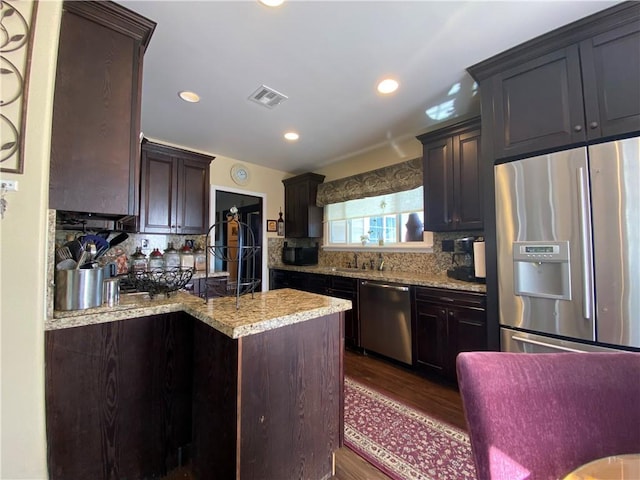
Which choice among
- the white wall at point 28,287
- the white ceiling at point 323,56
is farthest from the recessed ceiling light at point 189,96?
the white wall at point 28,287

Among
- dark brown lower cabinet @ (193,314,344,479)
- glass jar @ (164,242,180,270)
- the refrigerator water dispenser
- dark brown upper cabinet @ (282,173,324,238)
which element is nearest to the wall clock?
dark brown upper cabinet @ (282,173,324,238)

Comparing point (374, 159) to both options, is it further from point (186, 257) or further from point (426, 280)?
point (186, 257)

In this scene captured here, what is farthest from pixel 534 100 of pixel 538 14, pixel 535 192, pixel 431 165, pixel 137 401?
pixel 137 401

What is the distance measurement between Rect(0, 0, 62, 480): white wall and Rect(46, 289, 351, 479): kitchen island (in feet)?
1.14

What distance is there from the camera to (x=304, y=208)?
14.5ft

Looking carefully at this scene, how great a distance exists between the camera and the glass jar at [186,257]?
11.6 ft

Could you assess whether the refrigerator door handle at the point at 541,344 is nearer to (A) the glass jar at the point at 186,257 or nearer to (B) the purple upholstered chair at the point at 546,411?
(B) the purple upholstered chair at the point at 546,411

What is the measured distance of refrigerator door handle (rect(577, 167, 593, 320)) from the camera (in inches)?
60.2

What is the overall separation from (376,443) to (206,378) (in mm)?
1196

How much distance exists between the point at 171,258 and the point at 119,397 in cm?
244

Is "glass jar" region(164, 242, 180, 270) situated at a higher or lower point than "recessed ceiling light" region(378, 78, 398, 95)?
lower

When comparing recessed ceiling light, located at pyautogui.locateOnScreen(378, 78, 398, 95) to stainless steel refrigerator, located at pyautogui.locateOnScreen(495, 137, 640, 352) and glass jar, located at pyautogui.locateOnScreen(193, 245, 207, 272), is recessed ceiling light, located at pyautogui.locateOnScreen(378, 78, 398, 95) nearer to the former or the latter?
stainless steel refrigerator, located at pyautogui.locateOnScreen(495, 137, 640, 352)

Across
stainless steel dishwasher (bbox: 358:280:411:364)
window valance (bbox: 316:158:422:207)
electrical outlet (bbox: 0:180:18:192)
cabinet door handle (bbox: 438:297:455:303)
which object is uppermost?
window valance (bbox: 316:158:422:207)

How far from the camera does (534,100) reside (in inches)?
68.9
